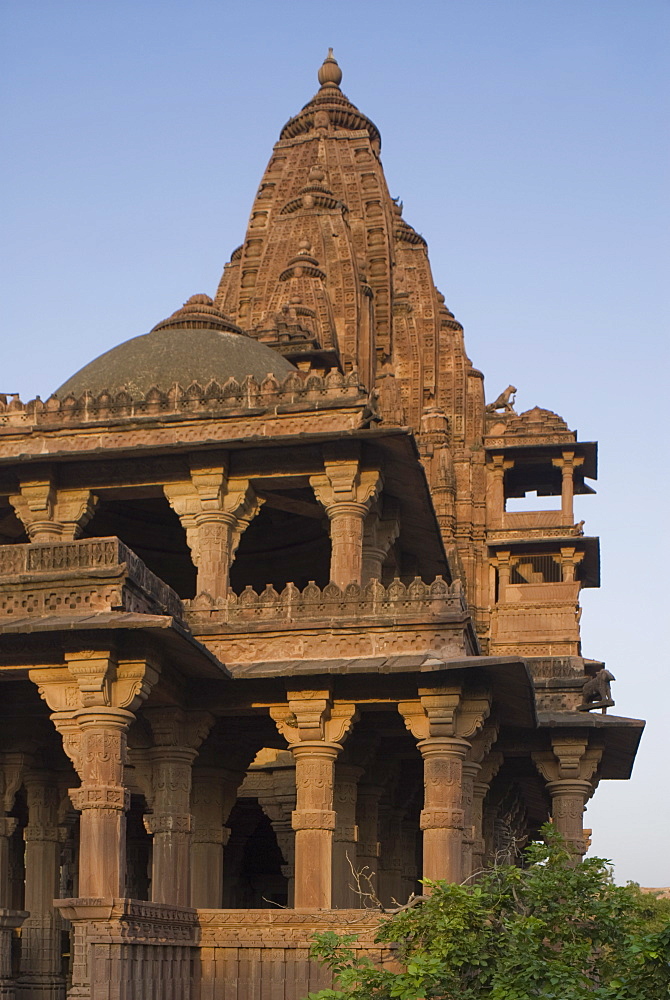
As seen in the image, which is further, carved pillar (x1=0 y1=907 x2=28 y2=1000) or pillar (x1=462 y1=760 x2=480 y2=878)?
pillar (x1=462 y1=760 x2=480 y2=878)

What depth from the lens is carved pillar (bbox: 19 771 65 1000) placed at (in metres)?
19.4

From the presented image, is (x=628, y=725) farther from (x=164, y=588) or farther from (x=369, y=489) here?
(x=164, y=588)

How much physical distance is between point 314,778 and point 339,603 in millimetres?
2321

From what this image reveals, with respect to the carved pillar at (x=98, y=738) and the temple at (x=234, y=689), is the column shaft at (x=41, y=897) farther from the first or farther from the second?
the carved pillar at (x=98, y=738)

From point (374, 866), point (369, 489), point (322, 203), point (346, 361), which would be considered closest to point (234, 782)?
point (374, 866)

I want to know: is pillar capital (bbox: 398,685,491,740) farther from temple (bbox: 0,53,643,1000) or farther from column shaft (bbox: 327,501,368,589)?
column shaft (bbox: 327,501,368,589)

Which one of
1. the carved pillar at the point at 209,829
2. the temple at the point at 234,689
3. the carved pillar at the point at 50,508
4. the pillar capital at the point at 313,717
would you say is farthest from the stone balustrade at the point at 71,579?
the carved pillar at the point at 50,508

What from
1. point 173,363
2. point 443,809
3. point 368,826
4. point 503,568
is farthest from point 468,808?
point 503,568

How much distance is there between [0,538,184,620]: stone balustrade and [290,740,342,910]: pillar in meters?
Result: 3.06

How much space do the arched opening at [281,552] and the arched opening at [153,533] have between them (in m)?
0.95

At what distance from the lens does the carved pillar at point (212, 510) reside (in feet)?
66.1

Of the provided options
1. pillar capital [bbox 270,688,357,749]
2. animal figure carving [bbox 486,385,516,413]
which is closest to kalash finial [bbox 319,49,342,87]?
animal figure carving [bbox 486,385,516,413]

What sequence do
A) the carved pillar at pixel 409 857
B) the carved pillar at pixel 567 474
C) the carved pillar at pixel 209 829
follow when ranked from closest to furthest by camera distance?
the carved pillar at pixel 209 829 < the carved pillar at pixel 409 857 < the carved pillar at pixel 567 474

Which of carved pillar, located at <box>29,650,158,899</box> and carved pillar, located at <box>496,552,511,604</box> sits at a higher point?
carved pillar, located at <box>496,552,511,604</box>
